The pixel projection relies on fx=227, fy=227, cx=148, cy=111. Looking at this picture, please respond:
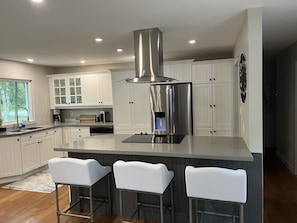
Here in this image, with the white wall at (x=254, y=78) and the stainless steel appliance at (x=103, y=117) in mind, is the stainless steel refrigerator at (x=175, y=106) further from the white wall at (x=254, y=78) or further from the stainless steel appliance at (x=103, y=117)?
the white wall at (x=254, y=78)

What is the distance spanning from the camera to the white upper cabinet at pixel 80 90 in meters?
5.72

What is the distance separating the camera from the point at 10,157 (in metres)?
4.29

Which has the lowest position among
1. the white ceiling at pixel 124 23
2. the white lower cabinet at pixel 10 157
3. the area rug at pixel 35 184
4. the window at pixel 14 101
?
the area rug at pixel 35 184

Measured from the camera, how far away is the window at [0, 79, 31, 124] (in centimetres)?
499

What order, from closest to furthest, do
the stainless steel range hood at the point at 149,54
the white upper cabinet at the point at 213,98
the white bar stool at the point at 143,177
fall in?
the white bar stool at the point at 143,177, the stainless steel range hood at the point at 149,54, the white upper cabinet at the point at 213,98

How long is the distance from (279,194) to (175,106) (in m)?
2.30

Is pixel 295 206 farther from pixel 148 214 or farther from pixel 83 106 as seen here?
pixel 83 106

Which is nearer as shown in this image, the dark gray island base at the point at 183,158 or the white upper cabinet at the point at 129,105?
the dark gray island base at the point at 183,158

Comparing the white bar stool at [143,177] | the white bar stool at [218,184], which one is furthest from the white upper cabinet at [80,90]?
the white bar stool at [218,184]

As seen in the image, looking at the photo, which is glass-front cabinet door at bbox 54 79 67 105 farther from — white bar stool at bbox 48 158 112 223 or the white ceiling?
white bar stool at bbox 48 158 112 223

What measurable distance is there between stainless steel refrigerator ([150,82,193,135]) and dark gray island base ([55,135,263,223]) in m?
1.47

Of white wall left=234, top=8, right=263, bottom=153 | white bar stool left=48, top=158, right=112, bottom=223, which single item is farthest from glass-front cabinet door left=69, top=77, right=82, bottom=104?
white wall left=234, top=8, right=263, bottom=153

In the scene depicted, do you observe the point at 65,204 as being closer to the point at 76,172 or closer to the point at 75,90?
the point at 76,172

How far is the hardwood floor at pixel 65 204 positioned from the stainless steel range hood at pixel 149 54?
189cm
